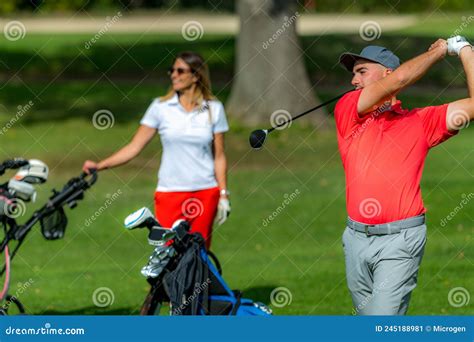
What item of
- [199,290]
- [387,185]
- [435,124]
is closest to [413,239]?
[387,185]

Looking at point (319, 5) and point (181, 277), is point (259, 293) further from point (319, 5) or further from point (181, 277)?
point (319, 5)

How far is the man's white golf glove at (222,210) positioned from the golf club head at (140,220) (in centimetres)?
196

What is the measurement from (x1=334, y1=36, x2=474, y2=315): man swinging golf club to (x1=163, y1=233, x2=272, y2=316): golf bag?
110 cm

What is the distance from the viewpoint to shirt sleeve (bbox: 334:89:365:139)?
7254 millimetres

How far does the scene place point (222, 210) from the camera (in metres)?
10.1

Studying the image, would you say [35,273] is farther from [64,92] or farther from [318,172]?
[64,92]

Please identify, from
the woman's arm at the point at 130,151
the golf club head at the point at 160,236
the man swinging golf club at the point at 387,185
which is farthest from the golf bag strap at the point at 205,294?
the woman's arm at the point at 130,151

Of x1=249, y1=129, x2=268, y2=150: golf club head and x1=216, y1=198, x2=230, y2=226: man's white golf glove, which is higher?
x1=249, y1=129, x2=268, y2=150: golf club head

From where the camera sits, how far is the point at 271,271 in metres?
13.3

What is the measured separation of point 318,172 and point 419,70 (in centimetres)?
1373

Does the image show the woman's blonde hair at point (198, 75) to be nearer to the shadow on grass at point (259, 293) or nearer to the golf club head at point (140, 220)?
the shadow on grass at point (259, 293)

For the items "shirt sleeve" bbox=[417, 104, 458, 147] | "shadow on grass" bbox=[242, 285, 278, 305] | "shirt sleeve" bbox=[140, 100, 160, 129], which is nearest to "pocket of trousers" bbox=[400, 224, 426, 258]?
"shirt sleeve" bbox=[417, 104, 458, 147]

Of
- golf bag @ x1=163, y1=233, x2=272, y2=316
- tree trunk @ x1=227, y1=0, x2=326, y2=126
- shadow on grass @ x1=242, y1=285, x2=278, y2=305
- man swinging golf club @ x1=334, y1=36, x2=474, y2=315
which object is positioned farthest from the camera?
tree trunk @ x1=227, y1=0, x2=326, y2=126

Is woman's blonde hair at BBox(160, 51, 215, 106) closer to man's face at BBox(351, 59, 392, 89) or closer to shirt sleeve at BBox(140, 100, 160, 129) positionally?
shirt sleeve at BBox(140, 100, 160, 129)
